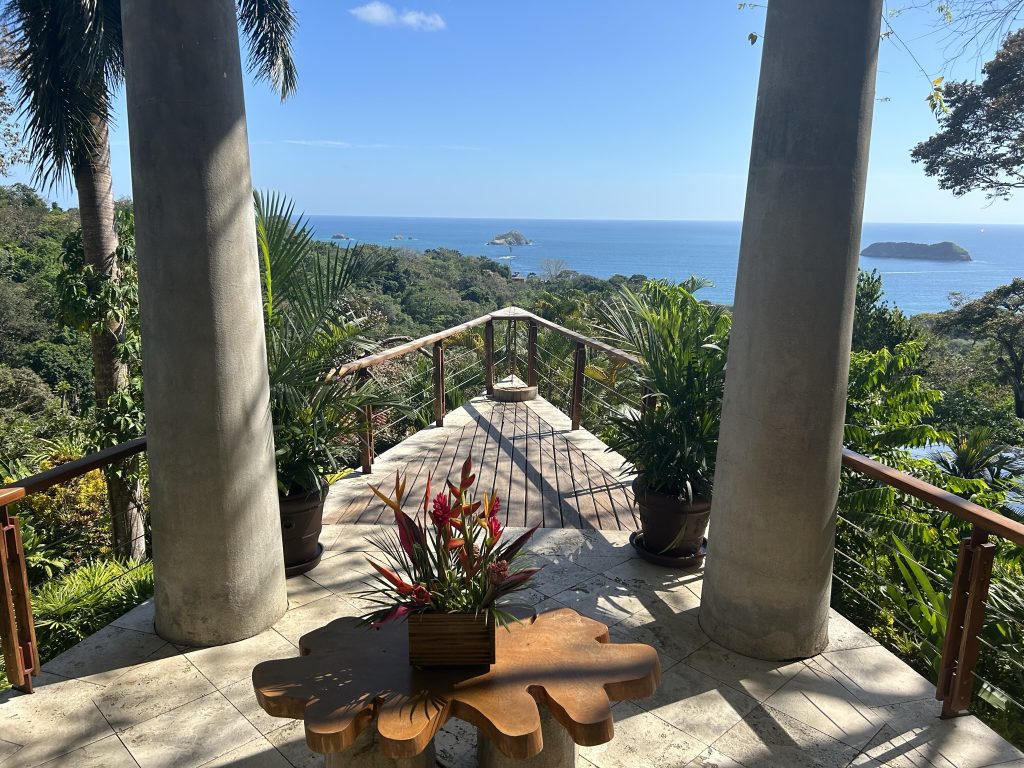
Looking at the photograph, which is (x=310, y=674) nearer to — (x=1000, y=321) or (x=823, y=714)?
(x=823, y=714)

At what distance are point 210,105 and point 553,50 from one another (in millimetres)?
21961

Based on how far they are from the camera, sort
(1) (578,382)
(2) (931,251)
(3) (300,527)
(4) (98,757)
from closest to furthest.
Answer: (4) (98,757) < (3) (300,527) < (1) (578,382) < (2) (931,251)

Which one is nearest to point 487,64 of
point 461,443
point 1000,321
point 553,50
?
point 553,50

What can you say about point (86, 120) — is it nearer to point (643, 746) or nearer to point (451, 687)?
point (451, 687)

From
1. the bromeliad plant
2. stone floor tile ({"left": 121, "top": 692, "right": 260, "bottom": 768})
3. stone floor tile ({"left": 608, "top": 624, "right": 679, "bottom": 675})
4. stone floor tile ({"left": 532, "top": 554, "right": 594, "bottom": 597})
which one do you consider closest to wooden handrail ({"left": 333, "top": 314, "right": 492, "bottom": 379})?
stone floor tile ({"left": 532, "top": 554, "right": 594, "bottom": 597})

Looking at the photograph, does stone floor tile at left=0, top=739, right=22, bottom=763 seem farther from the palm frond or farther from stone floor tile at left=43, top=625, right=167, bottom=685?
the palm frond

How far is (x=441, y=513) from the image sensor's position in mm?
1683

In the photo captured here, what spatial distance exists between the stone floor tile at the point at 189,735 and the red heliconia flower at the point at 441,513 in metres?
1.28

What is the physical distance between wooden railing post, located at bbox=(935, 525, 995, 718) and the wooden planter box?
1734 millimetres

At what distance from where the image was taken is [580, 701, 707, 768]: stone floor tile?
2.15 meters

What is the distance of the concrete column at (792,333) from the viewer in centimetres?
235

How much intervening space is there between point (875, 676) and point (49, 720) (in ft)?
10.7

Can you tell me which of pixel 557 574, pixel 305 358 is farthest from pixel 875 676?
pixel 305 358

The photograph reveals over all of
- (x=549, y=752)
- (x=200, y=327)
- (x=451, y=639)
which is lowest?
(x=549, y=752)
